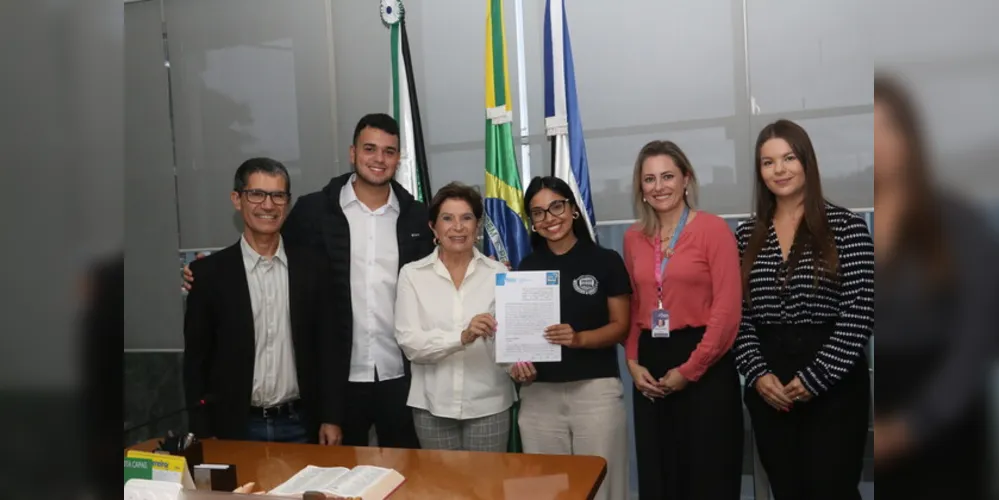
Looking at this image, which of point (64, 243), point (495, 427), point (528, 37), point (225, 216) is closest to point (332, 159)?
point (225, 216)

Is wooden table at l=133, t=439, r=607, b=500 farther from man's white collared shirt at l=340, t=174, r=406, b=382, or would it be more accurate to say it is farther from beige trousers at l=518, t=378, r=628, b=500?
man's white collared shirt at l=340, t=174, r=406, b=382

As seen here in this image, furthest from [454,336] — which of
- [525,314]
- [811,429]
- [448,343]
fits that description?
[811,429]

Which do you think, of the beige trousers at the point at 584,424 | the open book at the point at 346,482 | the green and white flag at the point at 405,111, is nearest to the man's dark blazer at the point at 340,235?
the green and white flag at the point at 405,111

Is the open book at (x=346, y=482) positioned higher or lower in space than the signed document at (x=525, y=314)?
lower

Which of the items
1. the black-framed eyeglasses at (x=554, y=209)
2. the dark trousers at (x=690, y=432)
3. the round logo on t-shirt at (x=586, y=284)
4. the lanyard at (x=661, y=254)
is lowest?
the dark trousers at (x=690, y=432)

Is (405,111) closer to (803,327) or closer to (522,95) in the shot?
(522,95)

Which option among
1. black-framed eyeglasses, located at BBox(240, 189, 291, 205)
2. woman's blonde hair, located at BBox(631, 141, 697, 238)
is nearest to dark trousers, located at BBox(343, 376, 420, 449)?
black-framed eyeglasses, located at BBox(240, 189, 291, 205)

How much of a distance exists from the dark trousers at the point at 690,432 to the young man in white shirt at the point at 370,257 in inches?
40.1

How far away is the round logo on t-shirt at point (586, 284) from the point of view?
9.38 ft

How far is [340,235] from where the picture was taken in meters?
3.18

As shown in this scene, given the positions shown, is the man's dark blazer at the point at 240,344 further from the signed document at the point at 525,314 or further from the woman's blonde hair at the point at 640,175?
the woman's blonde hair at the point at 640,175

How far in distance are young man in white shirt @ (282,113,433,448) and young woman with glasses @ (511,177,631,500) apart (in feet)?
1.92

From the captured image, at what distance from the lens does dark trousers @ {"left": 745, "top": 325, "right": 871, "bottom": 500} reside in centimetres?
249

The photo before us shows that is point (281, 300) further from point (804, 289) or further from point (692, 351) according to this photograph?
point (804, 289)
